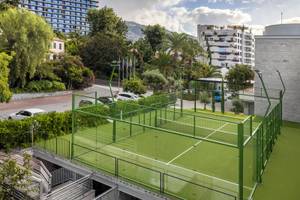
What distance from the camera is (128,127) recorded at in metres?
15.2

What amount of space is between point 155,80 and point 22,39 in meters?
16.6

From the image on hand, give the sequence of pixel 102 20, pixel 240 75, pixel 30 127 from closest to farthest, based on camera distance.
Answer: pixel 30 127
pixel 240 75
pixel 102 20

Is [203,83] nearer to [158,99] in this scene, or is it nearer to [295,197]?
[158,99]

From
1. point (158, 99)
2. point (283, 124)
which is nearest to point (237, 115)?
point (283, 124)

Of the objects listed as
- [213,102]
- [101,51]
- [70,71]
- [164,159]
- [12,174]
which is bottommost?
[164,159]

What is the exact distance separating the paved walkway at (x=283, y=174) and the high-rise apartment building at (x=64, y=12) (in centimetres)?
13396

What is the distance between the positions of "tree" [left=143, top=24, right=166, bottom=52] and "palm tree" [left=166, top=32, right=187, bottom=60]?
1096 centimetres

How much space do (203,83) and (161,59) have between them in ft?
53.5

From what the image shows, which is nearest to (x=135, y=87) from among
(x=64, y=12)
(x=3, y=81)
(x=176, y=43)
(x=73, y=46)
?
(x=176, y=43)

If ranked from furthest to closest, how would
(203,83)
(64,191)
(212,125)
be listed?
(203,83) → (212,125) → (64,191)

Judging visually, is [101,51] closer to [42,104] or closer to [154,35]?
[154,35]

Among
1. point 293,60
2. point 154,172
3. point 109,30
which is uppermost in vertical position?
point 109,30

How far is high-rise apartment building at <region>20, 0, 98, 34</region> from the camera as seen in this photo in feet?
467

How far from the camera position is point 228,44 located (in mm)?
104062
